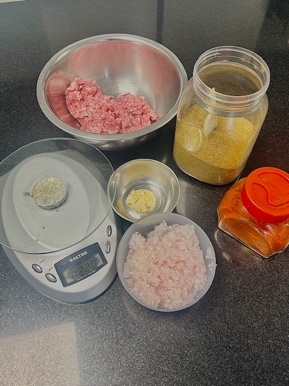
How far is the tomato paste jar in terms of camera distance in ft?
2.04

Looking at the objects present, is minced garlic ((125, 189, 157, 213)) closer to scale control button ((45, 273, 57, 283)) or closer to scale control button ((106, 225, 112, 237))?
scale control button ((106, 225, 112, 237))

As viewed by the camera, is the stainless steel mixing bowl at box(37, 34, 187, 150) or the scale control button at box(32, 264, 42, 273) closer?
the scale control button at box(32, 264, 42, 273)

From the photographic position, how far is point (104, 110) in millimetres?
880

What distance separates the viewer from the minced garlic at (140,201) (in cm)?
77

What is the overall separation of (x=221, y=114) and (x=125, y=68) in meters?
0.41

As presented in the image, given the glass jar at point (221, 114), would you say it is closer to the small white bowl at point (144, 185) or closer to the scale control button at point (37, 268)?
the small white bowl at point (144, 185)

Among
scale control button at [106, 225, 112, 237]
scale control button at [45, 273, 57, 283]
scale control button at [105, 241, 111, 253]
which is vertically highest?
scale control button at [106, 225, 112, 237]

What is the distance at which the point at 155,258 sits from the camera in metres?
0.68

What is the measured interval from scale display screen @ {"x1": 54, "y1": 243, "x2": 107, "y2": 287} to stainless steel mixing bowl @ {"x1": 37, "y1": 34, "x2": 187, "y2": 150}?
253 millimetres

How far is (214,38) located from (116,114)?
0.47 m

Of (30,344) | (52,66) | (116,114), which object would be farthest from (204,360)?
(52,66)

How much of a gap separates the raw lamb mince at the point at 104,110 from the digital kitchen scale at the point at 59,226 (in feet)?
0.47

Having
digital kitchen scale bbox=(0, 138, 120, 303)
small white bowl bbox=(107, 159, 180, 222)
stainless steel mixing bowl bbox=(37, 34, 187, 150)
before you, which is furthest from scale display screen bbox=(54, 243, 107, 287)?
stainless steel mixing bowl bbox=(37, 34, 187, 150)

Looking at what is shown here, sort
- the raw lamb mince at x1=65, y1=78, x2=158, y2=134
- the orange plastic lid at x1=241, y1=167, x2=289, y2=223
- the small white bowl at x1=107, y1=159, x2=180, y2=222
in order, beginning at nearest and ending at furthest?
the orange plastic lid at x1=241, y1=167, x2=289, y2=223, the small white bowl at x1=107, y1=159, x2=180, y2=222, the raw lamb mince at x1=65, y1=78, x2=158, y2=134
